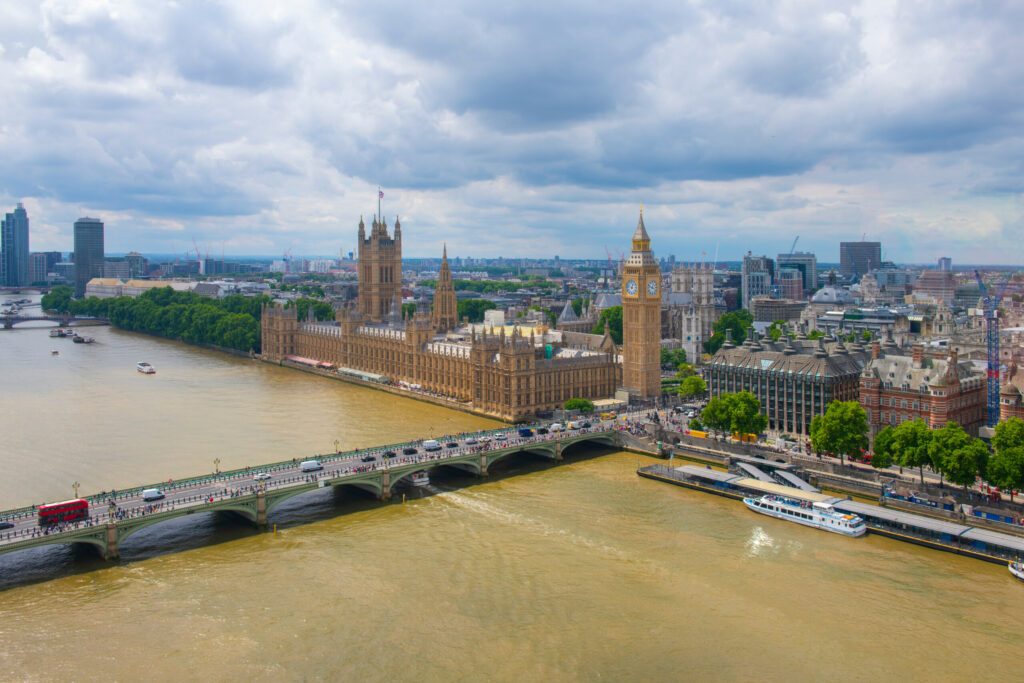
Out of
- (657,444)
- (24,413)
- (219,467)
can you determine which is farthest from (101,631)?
(24,413)

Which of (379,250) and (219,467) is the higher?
(379,250)

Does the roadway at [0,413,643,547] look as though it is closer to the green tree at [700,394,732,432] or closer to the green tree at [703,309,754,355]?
the green tree at [700,394,732,432]

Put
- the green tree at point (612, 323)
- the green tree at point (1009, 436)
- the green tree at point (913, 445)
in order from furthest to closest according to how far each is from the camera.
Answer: the green tree at point (612, 323) → the green tree at point (913, 445) → the green tree at point (1009, 436)

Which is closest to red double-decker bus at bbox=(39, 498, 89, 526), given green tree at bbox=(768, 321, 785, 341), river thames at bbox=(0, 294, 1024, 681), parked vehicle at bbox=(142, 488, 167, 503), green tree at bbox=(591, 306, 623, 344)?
river thames at bbox=(0, 294, 1024, 681)

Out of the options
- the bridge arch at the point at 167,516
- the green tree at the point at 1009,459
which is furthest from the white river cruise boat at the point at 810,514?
the bridge arch at the point at 167,516

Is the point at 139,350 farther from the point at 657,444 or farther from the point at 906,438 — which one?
the point at 906,438

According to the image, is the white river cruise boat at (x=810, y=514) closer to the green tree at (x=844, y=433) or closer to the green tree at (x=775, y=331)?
Answer: the green tree at (x=844, y=433)
